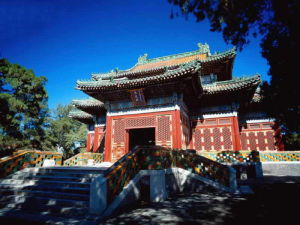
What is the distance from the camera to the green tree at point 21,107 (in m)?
21.1

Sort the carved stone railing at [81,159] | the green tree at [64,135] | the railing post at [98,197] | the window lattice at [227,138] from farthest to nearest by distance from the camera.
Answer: the green tree at [64,135]
the window lattice at [227,138]
the carved stone railing at [81,159]
the railing post at [98,197]

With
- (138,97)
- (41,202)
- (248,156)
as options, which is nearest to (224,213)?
(41,202)

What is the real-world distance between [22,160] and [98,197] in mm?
6284

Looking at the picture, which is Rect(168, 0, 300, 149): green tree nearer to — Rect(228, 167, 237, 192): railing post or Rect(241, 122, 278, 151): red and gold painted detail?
Rect(228, 167, 237, 192): railing post

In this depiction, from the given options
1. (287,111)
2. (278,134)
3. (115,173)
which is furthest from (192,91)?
(115,173)

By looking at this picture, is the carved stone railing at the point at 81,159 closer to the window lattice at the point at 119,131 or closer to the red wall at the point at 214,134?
the window lattice at the point at 119,131

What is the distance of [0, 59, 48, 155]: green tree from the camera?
21.1 m

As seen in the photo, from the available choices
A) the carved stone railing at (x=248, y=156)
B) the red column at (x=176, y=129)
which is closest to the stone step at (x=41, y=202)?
the red column at (x=176, y=129)

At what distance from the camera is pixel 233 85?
1214 cm

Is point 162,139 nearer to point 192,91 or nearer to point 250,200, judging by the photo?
point 192,91

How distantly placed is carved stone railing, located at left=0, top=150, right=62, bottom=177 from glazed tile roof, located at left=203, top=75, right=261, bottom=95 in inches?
435

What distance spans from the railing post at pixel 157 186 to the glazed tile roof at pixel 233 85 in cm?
843

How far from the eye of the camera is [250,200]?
546 cm

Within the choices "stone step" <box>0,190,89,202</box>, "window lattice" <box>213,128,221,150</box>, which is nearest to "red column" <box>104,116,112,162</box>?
"stone step" <box>0,190,89,202</box>
